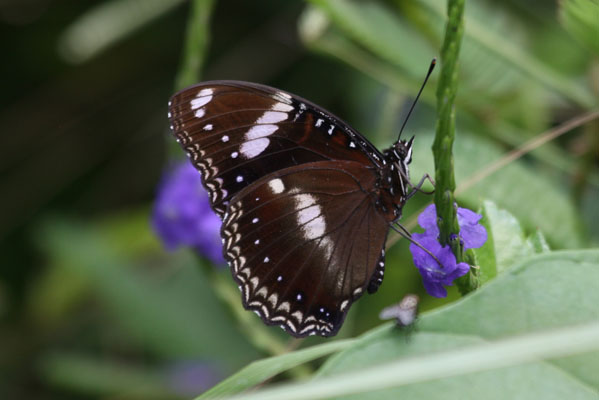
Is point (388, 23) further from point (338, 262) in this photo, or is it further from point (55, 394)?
point (55, 394)

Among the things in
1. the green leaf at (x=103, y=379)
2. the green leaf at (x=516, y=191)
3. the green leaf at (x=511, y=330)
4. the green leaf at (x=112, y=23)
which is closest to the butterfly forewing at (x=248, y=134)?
the green leaf at (x=516, y=191)

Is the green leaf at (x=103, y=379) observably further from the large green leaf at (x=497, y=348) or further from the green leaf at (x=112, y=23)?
the large green leaf at (x=497, y=348)

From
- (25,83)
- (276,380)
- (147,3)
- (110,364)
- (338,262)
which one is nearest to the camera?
(338,262)

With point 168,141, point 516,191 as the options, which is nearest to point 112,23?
point 168,141

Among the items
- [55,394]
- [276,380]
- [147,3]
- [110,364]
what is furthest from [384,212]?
[55,394]

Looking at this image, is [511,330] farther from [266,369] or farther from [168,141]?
[168,141]
